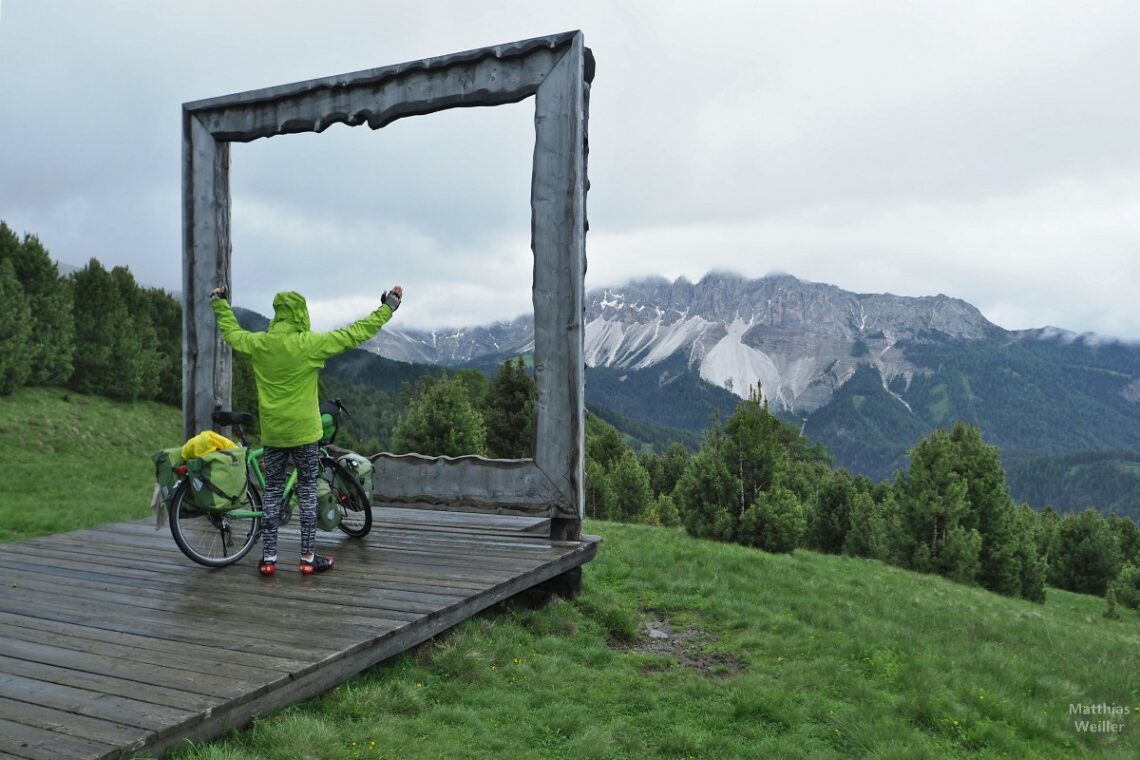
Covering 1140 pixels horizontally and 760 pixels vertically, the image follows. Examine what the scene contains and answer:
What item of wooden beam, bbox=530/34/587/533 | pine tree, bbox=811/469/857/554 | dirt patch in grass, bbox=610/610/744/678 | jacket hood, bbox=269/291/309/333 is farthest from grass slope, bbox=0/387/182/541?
pine tree, bbox=811/469/857/554

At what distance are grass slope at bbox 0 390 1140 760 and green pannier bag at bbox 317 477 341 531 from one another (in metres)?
2.10

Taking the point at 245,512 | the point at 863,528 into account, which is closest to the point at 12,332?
the point at 245,512

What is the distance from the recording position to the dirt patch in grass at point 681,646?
614 cm

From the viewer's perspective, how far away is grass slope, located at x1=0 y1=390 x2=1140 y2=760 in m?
4.34

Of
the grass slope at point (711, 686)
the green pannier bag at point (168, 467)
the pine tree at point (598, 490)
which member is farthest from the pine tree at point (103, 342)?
the grass slope at point (711, 686)

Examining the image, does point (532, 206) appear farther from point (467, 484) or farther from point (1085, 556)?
point (1085, 556)

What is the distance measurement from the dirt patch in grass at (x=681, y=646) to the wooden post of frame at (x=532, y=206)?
49.9 inches

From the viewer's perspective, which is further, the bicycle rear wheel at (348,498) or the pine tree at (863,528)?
the pine tree at (863,528)

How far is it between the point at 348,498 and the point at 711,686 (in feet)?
13.8

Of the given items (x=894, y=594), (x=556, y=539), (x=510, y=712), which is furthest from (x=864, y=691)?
(x=894, y=594)

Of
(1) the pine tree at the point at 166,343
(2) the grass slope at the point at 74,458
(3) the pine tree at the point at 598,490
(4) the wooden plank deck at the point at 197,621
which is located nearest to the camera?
(4) the wooden plank deck at the point at 197,621

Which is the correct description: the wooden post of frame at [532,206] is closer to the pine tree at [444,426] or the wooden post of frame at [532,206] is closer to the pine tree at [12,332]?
the pine tree at [444,426]

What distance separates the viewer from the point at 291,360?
6004mm

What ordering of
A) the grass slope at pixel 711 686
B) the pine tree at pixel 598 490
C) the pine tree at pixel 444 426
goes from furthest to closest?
1. the pine tree at pixel 598 490
2. the pine tree at pixel 444 426
3. the grass slope at pixel 711 686
